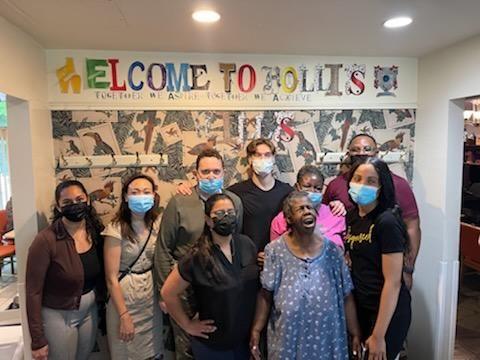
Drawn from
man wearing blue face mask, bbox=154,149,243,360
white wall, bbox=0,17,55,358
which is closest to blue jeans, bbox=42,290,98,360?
white wall, bbox=0,17,55,358

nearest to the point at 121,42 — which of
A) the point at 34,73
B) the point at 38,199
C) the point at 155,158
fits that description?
the point at 34,73

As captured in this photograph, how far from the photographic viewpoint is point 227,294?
167 centimetres

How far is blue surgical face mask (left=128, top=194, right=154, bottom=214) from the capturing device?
2.08 meters

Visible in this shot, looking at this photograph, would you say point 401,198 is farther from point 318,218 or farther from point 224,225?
point 224,225

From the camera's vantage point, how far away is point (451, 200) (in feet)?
8.50

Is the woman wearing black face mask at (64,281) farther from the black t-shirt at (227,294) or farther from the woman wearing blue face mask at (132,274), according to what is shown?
the black t-shirt at (227,294)

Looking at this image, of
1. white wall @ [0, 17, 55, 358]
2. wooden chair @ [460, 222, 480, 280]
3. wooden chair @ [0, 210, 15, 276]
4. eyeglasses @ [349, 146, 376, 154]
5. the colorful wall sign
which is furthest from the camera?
wooden chair @ [0, 210, 15, 276]

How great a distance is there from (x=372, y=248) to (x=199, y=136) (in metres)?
1.45

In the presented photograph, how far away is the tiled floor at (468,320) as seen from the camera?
3131 millimetres

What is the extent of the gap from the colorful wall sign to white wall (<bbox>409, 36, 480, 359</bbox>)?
25 cm

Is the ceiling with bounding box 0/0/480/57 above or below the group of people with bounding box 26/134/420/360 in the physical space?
above

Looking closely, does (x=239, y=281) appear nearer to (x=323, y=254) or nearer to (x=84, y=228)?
(x=323, y=254)

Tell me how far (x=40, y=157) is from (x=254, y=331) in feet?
5.41

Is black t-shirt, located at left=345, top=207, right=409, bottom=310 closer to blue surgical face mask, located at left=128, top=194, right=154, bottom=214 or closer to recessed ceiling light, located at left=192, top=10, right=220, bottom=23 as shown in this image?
blue surgical face mask, located at left=128, top=194, right=154, bottom=214
